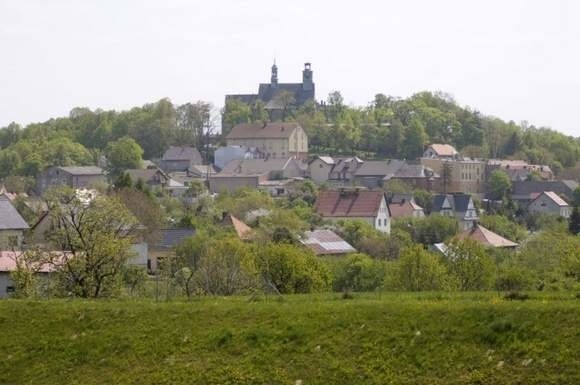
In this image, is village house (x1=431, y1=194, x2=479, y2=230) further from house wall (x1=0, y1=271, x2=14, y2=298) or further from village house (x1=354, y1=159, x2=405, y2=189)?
house wall (x1=0, y1=271, x2=14, y2=298)

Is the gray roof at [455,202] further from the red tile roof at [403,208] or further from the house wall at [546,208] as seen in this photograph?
the house wall at [546,208]

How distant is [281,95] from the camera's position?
156500mm

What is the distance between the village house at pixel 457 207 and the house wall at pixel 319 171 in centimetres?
1862

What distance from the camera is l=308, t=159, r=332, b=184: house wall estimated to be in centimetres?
12038

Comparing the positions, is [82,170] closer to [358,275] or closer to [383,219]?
[383,219]

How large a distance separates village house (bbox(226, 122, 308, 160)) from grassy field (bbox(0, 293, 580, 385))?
108736 millimetres

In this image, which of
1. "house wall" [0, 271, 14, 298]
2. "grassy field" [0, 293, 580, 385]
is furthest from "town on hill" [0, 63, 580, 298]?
"grassy field" [0, 293, 580, 385]

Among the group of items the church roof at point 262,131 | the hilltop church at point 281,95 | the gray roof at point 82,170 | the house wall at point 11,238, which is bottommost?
the gray roof at point 82,170

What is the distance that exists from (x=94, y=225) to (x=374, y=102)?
131097mm

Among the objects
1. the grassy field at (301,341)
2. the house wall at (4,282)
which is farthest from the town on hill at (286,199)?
the grassy field at (301,341)

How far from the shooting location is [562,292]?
21672 mm

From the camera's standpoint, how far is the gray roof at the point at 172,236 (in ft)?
193

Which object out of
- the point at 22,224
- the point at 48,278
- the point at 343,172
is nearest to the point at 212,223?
the point at 22,224

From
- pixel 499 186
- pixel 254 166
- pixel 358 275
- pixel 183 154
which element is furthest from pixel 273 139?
pixel 358 275
